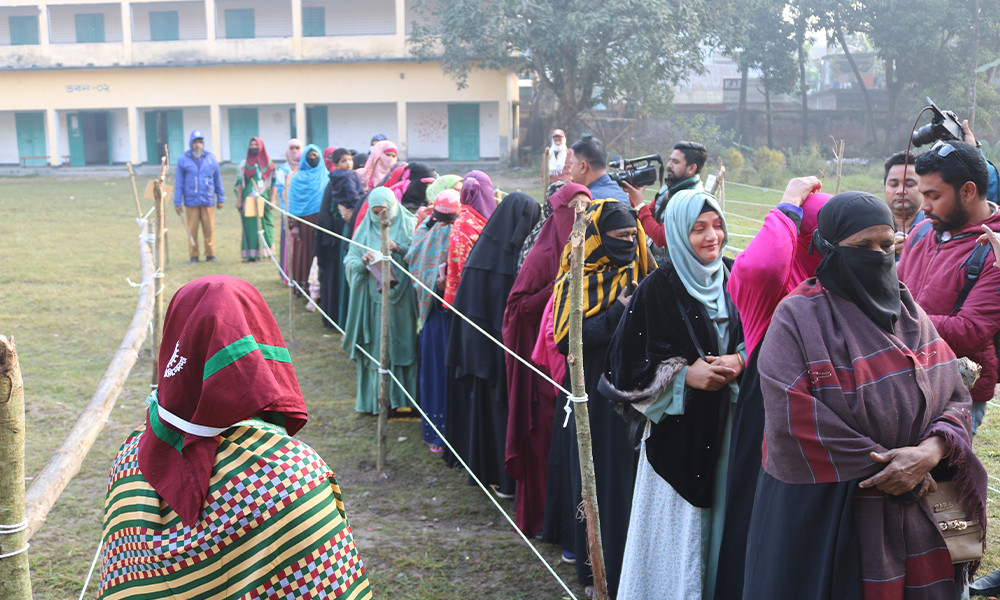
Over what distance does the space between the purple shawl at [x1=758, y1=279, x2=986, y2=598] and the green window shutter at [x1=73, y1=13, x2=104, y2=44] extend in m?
33.3

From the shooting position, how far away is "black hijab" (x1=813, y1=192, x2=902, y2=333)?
2.41m

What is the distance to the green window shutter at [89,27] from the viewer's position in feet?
101

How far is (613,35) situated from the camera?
2277 cm

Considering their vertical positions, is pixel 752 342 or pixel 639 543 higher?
pixel 752 342

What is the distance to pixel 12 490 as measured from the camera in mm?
2084

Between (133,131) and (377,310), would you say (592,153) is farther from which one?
(133,131)

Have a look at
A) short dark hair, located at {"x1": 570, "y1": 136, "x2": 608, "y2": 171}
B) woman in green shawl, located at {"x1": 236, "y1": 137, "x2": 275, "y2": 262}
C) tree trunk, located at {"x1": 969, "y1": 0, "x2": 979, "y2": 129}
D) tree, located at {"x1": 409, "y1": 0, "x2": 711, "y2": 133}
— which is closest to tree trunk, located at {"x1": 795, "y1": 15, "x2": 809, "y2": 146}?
tree, located at {"x1": 409, "y1": 0, "x2": 711, "y2": 133}

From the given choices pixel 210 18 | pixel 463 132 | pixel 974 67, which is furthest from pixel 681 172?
pixel 210 18

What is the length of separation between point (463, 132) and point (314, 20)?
6.29 meters

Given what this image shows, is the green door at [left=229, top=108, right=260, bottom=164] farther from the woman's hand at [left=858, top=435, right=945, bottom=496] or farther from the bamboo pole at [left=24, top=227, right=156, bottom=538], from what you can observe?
the woman's hand at [left=858, top=435, right=945, bottom=496]

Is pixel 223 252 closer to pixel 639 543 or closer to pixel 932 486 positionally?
pixel 639 543

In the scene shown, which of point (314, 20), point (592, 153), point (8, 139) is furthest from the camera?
point (8, 139)

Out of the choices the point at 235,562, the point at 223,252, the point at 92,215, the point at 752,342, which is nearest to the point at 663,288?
the point at 752,342

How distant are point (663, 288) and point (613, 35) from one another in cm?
2091
